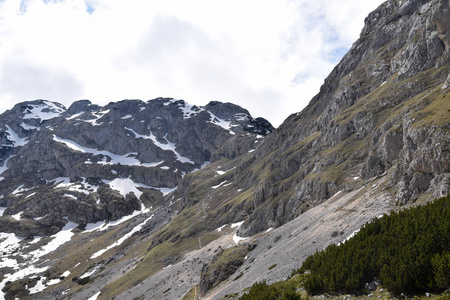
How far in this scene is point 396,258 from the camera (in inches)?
798

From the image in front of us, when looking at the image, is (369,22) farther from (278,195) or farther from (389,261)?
(389,261)

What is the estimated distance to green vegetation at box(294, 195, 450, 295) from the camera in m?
18.3

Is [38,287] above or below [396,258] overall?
above

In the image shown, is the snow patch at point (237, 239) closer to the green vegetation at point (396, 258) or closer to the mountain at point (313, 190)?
the mountain at point (313, 190)

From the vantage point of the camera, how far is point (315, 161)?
285ft

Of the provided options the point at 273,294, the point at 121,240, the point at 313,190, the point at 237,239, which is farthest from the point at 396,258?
the point at 121,240

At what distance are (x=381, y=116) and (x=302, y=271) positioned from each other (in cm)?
Answer: 5938

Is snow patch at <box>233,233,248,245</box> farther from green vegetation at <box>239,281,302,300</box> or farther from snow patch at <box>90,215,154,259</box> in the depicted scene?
snow patch at <box>90,215,154,259</box>

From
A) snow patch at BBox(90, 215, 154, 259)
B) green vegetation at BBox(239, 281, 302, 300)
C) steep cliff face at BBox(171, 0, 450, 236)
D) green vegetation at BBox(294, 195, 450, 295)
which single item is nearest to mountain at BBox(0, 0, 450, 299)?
steep cliff face at BBox(171, 0, 450, 236)

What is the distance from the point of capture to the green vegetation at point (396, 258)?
18328 mm

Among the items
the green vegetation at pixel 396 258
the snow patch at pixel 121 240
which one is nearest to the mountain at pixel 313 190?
the snow patch at pixel 121 240

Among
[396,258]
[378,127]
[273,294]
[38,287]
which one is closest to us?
[396,258]

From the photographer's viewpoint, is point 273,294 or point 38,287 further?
point 38,287

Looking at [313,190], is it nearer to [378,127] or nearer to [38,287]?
[378,127]
